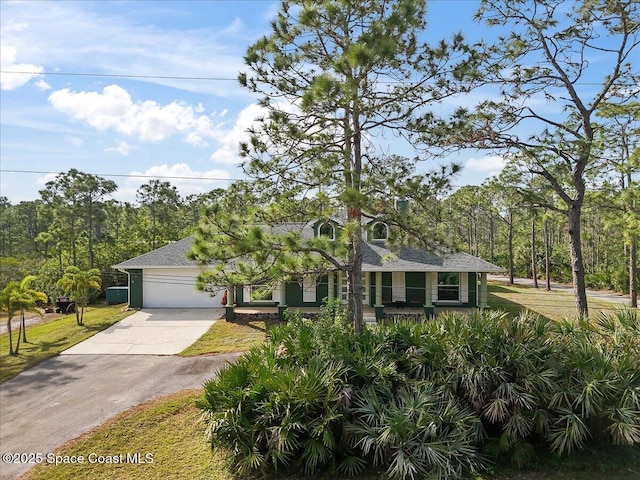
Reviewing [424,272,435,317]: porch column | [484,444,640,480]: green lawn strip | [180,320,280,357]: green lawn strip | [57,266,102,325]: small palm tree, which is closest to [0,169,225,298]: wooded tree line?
[57,266,102,325]: small palm tree

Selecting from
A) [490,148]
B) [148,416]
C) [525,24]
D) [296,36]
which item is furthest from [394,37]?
[148,416]

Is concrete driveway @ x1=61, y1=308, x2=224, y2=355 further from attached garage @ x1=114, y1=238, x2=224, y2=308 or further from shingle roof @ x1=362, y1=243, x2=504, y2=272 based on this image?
shingle roof @ x1=362, y1=243, x2=504, y2=272

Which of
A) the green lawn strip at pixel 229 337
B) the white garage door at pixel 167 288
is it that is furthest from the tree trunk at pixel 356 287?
the white garage door at pixel 167 288

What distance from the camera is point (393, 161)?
8.34 meters

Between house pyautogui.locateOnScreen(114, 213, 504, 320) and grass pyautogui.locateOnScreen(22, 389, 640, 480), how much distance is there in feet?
31.6

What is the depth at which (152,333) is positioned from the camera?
15.4m

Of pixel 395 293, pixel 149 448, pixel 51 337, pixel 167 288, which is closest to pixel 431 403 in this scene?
pixel 149 448

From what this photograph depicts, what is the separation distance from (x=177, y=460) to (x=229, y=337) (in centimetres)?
816

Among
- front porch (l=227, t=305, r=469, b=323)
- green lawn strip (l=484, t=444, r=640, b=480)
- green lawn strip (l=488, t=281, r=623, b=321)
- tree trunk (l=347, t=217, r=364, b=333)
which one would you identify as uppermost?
tree trunk (l=347, t=217, r=364, b=333)

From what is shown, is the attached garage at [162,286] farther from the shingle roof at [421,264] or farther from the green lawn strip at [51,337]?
the shingle roof at [421,264]

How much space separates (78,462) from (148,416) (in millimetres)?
1624

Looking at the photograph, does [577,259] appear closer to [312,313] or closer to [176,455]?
[312,313]

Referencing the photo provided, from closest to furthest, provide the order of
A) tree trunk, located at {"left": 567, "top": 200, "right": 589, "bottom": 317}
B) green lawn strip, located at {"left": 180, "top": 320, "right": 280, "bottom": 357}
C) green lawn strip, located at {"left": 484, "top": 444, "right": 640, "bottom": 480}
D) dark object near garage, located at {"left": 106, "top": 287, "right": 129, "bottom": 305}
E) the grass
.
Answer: green lawn strip, located at {"left": 484, "top": 444, "right": 640, "bottom": 480}, the grass, tree trunk, located at {"left": 567, "top": 200, "right": 589, "bottom": 317}, green lawn strip, located at {"left": 180, "top": 320, "right": 280, "bottom": 357}, dark object near garage, located at {"left": 106, "top": 287, "right": 129, "bottom": 305}

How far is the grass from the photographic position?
5.88 metres
